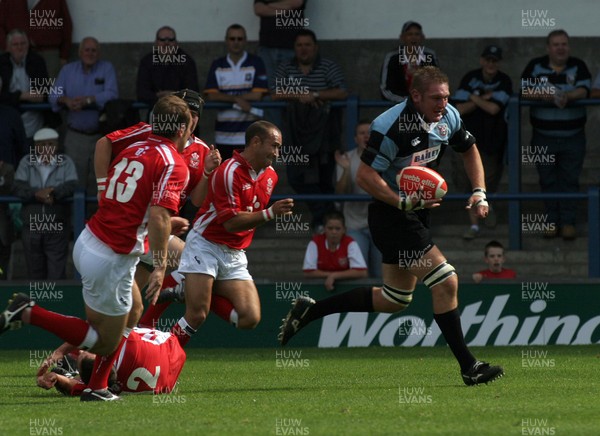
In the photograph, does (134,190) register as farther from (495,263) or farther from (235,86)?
(235,86)

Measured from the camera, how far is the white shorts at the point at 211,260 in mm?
10234

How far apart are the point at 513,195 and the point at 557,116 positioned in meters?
1.28

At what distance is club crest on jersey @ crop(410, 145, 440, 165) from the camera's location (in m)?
9.37

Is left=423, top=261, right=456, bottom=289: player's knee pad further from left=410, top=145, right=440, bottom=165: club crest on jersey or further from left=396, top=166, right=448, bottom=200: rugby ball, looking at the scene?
left=410, top=145, right=440, bottom=165: club crest on jersey
